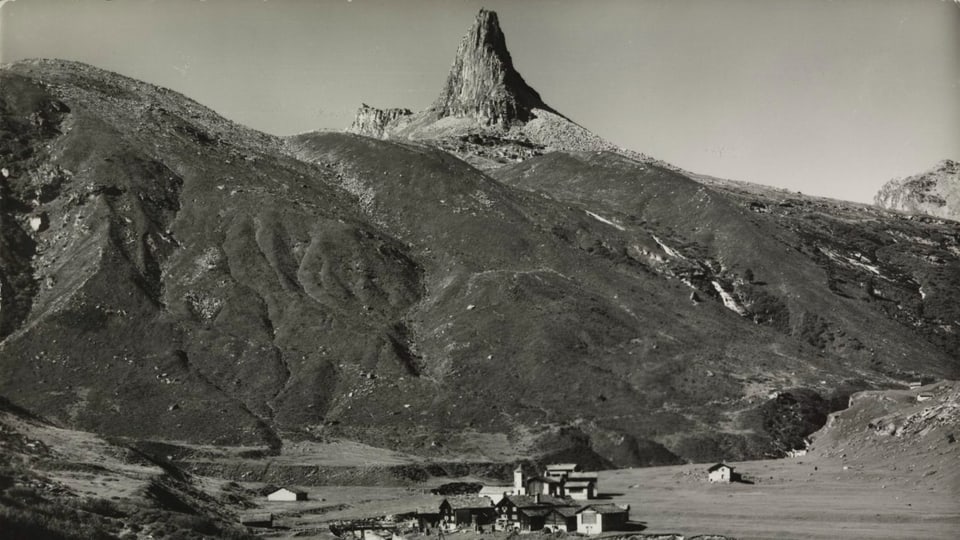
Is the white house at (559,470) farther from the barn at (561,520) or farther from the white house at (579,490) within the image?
the barn at (561,520)

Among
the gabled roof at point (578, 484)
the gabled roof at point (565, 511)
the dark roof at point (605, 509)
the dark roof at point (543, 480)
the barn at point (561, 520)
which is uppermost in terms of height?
the dark roof at point (543, 480)

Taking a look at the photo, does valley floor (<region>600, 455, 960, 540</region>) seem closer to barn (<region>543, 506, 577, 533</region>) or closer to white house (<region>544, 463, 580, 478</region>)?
white house (<region>544, 463, 580, 478</region>)

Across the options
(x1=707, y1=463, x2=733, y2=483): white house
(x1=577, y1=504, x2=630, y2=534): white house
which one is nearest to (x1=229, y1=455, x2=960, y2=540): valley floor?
(x1=707, y1=463, x2=733, y2=483): white house

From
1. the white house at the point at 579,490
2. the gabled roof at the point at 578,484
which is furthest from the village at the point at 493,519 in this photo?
the gabled roof at the point at 578,484

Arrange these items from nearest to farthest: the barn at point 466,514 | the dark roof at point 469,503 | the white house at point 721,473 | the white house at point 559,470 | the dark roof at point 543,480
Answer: the barn at point 466,514 → the dark roof at point 469,503 → the dark roof at point 543,480 → the white house at point 721,473 → the white house at point 559,470

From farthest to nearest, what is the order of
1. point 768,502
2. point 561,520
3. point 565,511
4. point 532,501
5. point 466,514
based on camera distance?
point 768,502
point 532,501
point 466,514
point 565,511
point 561,520

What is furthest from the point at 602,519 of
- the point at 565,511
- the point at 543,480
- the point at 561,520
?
the point at 543,480

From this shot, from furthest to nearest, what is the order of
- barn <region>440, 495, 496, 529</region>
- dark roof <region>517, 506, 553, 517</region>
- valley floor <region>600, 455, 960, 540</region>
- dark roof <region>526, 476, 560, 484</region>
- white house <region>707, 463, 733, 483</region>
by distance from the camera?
1. white house <region>707, 463, 733, 483</region>
2. dark roof <region>526, 476, 560, 484</region>
3. dark roof <region>517, 506, 553, 517</region>
4. barn <region>440, 495, 496, 529</region>
5. valley floor <region>600, 455, 960, 540</region>

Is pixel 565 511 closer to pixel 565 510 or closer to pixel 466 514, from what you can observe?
pixel 565 510

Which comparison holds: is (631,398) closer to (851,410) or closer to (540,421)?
(540,421)
